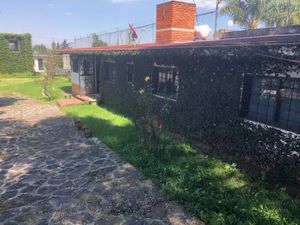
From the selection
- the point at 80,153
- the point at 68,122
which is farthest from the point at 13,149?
the point at 68,122

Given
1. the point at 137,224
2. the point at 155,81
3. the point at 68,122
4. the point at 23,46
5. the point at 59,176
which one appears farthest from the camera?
the point at 23,46

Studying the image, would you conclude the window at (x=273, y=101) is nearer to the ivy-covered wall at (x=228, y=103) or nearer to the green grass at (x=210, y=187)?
the ivy-covered wall at (x=228, y=103)

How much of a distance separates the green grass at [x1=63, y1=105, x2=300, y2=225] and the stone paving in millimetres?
347

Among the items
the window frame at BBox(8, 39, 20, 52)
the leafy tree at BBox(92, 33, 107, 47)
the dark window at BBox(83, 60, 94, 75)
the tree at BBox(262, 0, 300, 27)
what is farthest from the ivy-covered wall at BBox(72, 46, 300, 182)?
the window frame at BBox(8, 39, 20, 52)

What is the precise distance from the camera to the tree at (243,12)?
21.6 meters

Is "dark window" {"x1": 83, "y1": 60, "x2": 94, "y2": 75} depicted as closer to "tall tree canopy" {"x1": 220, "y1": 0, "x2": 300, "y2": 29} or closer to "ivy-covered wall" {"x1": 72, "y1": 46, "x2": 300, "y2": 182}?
"ivy-covered wall" {"x1": 72, "y1": 46, "x2": 300, "y2": 182}

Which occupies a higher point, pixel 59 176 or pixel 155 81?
pixel 155 81

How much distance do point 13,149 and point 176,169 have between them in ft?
18.3

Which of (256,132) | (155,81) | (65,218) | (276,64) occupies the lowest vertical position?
(65,218)

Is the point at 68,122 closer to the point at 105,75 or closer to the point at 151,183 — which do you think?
the point at 105,75

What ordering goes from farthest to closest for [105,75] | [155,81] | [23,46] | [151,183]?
[23,46] → [105,75] → [155,81] → [151,183]

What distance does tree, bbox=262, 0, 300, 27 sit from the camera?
1917 centimetres

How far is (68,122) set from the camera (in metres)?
12.1

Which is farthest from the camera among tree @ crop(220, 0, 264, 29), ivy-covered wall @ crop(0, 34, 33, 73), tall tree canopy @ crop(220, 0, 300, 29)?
ivy-covered wall @ crop(0, 34, 33, 73)
